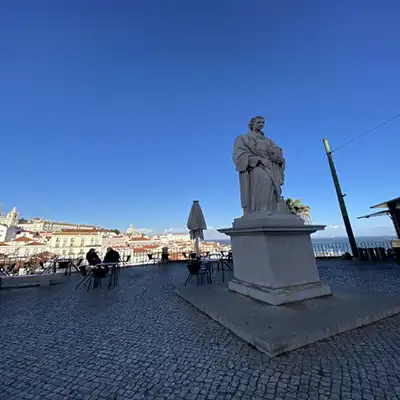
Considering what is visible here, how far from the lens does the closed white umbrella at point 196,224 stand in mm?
10398

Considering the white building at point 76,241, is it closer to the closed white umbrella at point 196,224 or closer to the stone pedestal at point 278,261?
the closed white umbrella at point 196,224

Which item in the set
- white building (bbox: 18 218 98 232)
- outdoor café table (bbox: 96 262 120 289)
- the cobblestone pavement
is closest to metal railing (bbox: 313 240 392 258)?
the cobblestone pavement

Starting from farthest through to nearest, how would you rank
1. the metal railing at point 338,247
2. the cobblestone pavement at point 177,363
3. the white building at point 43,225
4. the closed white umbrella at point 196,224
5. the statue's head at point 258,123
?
the white building at point 43,225 < the metal railing at point 338,247 < the closed white umbrella at point 196,224 < the statue's head at point 258,123 < the cobblestone pavement at point 177,363

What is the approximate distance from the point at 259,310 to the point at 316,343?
36.2 inches

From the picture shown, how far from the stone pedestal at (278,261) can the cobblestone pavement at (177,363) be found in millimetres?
997

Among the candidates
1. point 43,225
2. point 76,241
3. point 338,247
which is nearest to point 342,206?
point 338,247

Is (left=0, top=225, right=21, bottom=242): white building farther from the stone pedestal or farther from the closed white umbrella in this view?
the stone pedestal

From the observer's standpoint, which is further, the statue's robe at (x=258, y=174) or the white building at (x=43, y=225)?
the white building at (x=43, y=225)

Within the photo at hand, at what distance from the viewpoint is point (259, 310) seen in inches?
118

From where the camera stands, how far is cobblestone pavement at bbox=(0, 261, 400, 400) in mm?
Answer: 1565

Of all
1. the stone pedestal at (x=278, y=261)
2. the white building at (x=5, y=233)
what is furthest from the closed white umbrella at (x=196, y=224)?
the white building at (x=5, y=233)

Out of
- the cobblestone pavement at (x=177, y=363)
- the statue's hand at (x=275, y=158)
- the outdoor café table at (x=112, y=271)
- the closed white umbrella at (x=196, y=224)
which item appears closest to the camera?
the cobblestone pavement at (x=177, y=363)

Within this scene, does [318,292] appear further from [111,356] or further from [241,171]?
[111,356]

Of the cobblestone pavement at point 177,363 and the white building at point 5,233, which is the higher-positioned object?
the white building at point 5,233
